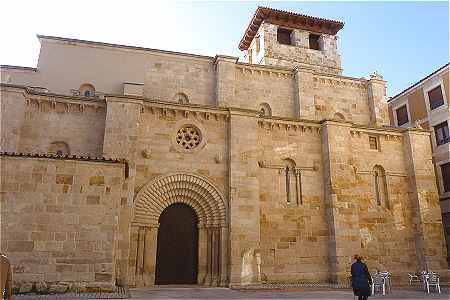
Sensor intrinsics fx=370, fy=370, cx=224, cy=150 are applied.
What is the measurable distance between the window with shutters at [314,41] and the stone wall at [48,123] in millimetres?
16081

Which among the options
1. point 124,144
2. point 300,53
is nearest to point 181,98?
point 124,144

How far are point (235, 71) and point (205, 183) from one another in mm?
7180

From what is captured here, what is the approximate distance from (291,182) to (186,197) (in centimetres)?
450

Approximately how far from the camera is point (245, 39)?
87.5ft

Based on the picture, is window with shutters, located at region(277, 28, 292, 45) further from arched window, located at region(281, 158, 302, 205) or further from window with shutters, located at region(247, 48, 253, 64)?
arched window, located at region(281, 158, 302, 205)

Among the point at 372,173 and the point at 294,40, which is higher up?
the point at 294,40

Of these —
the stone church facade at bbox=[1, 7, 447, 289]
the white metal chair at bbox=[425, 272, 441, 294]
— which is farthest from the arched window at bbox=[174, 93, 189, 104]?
the white metal chair at bbox=[425, 272, 441, 294]

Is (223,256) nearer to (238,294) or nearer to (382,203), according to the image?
(238,294)

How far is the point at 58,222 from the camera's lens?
31.3ft

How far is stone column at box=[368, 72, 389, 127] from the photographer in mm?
20031

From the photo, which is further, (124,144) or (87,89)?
(87,89)

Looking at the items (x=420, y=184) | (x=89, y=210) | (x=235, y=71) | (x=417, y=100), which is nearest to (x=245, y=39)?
(x=235, y=71)

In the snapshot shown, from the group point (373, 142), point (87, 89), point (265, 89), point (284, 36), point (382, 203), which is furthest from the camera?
point (284, 36)

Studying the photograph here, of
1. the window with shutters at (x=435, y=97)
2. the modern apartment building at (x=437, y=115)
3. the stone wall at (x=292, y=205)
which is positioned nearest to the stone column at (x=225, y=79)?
the stone wall at (x=292, y=205)
